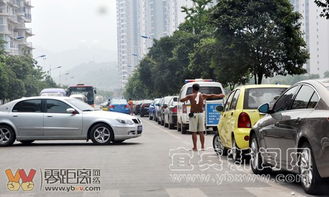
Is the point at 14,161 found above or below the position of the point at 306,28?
below

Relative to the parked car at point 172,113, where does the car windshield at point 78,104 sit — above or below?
above

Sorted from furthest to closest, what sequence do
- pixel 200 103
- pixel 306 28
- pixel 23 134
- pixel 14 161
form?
pixel 306 28, pixel 23 134, pixel 200 103, pixel 14 161

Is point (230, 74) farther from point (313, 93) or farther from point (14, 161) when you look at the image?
point (313, 93)

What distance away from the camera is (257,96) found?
13.4m

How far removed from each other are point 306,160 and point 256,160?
8.65ft

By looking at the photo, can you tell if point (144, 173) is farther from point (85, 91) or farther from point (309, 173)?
point (85, 91)

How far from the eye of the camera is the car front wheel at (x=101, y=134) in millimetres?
18844

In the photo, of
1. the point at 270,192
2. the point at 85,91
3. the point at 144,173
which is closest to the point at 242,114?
the point at 144,173

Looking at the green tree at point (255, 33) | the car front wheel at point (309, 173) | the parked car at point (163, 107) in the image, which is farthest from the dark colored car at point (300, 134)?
the green tree at point (255, 33)

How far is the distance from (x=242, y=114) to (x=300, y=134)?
418 centimetres

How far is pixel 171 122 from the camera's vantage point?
30297 millimetres

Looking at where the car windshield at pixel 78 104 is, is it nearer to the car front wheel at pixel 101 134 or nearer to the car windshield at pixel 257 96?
the car front wheel at pixel 101 134

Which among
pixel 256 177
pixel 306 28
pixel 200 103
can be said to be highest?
pixel 306 28

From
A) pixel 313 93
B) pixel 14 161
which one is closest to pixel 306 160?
pixel 313 93
